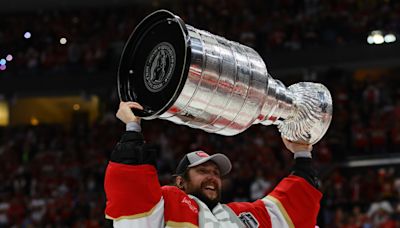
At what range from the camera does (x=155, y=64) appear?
3467 mm

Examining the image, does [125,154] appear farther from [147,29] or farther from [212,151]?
[212,151]

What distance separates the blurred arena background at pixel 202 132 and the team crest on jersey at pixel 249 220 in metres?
5.28

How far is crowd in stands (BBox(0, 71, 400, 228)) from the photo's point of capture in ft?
32.8

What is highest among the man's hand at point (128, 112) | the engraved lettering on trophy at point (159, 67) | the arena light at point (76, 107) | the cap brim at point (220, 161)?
the arena light at point (76, 107)

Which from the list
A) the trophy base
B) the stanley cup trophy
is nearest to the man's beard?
the stanley cup trophy

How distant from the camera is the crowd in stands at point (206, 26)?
13.7 m

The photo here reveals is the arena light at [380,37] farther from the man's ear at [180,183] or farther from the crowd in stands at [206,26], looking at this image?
the man's ear at [180,183]

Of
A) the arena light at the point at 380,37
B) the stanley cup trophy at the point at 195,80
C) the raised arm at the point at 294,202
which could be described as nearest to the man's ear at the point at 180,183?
the raised arm at the point at 294,202

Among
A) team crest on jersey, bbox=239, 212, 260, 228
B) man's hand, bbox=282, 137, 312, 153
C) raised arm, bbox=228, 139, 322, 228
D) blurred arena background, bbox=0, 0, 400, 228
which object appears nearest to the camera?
team crest on jersey, bbox=239, 212, 260, 228

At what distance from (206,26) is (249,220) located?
37.3ft

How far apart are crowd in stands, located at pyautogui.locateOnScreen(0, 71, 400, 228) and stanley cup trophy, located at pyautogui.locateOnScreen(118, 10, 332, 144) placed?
5.60 metres

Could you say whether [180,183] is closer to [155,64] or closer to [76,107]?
[155,64]

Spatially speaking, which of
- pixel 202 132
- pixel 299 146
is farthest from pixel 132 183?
pixel 202 132

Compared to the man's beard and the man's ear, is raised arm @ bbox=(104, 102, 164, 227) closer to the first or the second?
the man's beard
